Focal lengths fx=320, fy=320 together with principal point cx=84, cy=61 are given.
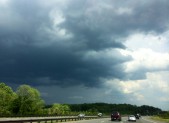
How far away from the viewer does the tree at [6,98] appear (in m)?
116

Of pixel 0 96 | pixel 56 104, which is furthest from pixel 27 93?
pixel 56 104

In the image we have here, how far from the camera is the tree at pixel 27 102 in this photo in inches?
5037

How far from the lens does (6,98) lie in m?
125

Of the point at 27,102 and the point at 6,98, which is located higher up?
the point at 6,98

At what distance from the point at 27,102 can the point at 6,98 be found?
9.08m

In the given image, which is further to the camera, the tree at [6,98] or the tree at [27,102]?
the tree at [27,102]

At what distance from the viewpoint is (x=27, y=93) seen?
5167 inches

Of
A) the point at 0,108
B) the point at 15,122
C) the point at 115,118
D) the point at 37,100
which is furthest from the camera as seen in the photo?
the point at 37,100

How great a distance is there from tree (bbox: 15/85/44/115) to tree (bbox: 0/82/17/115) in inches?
104

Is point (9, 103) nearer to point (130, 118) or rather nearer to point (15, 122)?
point (130, 118)

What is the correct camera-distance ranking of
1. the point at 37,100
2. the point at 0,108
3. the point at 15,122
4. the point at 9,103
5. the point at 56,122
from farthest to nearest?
the point at 37,100 → the point at 9,103 → the point at 0,108 → the point at 56,122 → the point at 15,122

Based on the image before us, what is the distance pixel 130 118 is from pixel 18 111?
6963 cm

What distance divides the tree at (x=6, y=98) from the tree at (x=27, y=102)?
2633 millimetres

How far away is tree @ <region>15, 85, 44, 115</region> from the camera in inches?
5037
